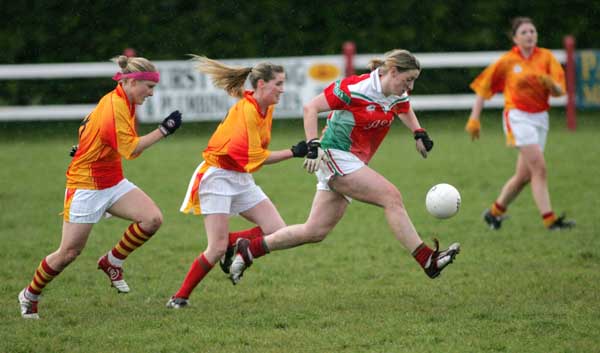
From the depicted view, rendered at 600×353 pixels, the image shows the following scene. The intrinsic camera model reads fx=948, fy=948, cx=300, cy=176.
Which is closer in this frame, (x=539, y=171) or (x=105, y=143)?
(x=105, y=143)

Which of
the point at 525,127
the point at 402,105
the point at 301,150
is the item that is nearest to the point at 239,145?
the point at 301,150

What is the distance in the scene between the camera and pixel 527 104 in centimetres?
960

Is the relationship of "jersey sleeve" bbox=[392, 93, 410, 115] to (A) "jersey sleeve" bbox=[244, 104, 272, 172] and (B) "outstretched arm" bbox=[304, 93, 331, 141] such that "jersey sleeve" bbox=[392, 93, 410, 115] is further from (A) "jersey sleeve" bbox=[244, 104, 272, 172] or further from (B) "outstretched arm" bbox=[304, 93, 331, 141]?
(A) "jersey sleeve" bbox=[244, 104, 272, 172]

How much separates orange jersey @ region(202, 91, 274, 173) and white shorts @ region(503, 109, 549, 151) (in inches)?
145

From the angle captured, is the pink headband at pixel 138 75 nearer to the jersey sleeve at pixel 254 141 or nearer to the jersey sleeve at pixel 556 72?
the jersey sleeve at pixel 254 141

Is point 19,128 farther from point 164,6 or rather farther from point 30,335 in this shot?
point 30,335

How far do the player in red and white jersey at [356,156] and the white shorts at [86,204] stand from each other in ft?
3.29

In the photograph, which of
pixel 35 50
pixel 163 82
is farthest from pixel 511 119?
pixel 35 50

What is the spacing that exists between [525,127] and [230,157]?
404 centimetres

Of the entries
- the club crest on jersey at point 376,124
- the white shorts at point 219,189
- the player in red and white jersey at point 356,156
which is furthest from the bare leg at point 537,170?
the white shorts at point 219,189

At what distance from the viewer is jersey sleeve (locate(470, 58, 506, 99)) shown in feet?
32.1

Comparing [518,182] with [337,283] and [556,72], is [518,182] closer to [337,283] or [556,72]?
[556,72]

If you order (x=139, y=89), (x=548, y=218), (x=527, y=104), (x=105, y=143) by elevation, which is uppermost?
(x=139, y=89)

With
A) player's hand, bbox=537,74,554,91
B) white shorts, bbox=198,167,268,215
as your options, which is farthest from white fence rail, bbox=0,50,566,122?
white shorts, bbox=198,167,268,215
